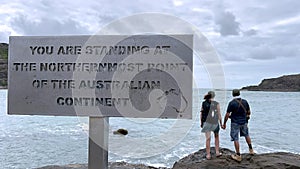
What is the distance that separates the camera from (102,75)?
5.59 meters

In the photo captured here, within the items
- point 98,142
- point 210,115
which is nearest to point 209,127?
point 210,115

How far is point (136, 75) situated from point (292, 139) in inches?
1043

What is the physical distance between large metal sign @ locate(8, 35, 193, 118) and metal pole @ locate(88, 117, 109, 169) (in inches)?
8.4

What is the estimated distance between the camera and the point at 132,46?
18.1ft

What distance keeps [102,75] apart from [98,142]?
1.13 metres

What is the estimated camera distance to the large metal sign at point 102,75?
5.45 meters

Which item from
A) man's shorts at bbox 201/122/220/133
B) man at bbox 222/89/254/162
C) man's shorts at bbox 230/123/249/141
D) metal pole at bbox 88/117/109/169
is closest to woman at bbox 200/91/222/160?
man's shorts at bbox 201/122/220/133

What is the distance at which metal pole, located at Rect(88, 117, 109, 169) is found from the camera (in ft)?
18.8

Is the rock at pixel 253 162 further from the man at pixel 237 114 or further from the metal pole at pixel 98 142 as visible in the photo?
the metal pole at pixel 98 142

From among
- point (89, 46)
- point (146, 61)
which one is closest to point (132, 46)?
point (146, 61)

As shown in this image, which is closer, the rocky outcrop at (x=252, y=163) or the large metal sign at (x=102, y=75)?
the large metal sign at (x=102, y=75)

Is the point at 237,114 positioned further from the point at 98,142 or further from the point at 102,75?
the point at 102,75

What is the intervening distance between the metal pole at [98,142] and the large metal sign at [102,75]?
0.21m

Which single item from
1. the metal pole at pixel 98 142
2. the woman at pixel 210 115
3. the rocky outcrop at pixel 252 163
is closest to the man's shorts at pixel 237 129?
the woman at pixel 210 115
